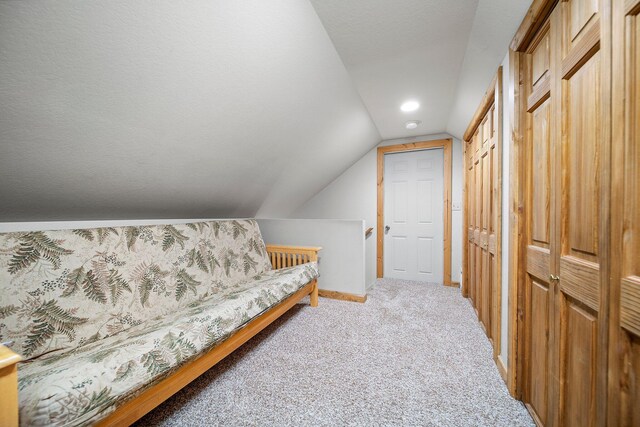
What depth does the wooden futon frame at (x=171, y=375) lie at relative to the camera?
0.66 meters

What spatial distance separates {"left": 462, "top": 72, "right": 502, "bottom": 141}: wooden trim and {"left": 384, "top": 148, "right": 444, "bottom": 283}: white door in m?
0.94

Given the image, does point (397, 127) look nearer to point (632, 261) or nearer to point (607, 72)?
point (607, 72)

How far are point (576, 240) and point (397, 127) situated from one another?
2.54 m

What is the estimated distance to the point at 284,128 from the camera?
208 centimetres

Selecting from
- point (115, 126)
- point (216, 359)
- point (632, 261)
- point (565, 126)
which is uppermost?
point (115, 126)

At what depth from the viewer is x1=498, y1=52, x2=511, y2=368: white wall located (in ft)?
4.82

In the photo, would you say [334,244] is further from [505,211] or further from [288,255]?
[505,211]

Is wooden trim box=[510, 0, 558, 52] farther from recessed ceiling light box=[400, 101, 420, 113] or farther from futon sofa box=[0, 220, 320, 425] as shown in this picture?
futon sofa box=[0, 220, 320, 425]

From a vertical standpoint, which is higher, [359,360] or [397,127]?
[397,127]

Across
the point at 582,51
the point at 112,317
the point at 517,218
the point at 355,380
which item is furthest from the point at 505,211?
the point at 112,317

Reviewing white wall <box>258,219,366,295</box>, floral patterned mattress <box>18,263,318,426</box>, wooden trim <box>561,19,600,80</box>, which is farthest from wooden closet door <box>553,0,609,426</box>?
white wall <box>258,219,366,295</box>

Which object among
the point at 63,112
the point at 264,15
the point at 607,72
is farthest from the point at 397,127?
the point at 63,112

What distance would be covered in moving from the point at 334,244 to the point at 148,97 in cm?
217

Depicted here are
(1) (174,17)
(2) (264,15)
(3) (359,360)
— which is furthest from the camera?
(3) (359,360)
